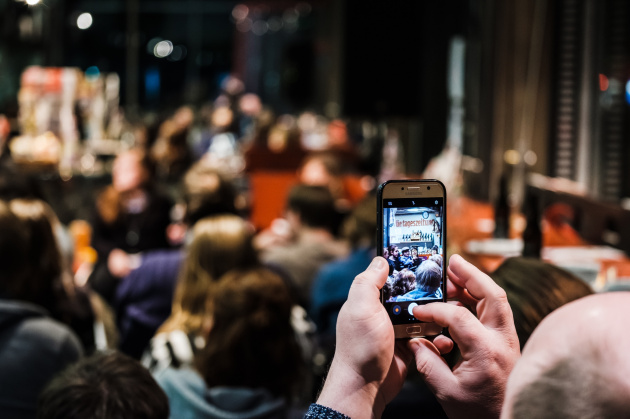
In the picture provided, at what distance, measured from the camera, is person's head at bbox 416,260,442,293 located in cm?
104

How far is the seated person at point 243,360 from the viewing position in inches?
76.1

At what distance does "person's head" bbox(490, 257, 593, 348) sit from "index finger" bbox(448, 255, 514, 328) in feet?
0.83

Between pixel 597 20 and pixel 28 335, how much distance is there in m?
3.37

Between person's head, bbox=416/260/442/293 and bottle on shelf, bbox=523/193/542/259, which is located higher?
person's head, bbox=416/260/442/293

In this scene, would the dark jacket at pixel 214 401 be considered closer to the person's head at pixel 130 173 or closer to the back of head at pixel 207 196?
the back of head at pixel 207 196

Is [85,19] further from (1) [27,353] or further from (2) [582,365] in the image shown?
(2) [582,365]

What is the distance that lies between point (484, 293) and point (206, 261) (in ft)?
6.09

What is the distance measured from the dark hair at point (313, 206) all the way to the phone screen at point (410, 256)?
3237 mm

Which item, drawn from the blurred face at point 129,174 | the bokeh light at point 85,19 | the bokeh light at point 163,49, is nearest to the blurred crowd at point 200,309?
the blurred face at point 129,174

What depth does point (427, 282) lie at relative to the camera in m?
1.05

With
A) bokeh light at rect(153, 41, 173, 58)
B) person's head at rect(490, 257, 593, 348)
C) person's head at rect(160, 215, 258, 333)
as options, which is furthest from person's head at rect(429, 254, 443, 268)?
bokeh light at rect(153, 41, 173, 58)

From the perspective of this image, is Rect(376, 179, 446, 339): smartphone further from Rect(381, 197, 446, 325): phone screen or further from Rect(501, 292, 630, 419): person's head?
Rect(501, 292, 630, 419): person's head

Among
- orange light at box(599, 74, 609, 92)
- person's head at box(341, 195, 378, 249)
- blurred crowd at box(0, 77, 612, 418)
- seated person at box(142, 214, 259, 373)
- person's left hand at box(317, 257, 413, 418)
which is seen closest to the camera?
person's left hand at box(317, 257, 413, 418)

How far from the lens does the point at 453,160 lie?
226 inches
